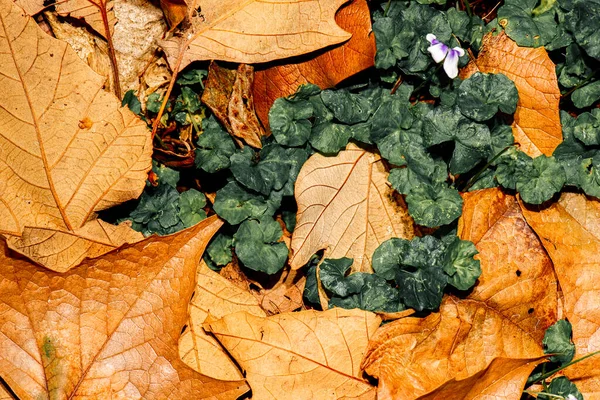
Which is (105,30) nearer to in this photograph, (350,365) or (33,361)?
(33,361)

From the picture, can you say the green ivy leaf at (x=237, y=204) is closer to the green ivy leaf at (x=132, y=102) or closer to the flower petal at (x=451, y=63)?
the green ivy leaf at (x=132, y=102)

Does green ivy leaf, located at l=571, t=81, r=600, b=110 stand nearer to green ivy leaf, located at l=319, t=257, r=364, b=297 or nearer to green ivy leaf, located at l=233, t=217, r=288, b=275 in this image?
green ivy leaf, located at l=319, t=257, r=364, b=297

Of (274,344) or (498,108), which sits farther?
(498,108)

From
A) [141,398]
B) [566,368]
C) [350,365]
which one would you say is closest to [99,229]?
[141,398]

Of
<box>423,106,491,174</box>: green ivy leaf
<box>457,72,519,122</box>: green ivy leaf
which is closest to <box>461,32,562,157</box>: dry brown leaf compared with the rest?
<box>457,72,519,122</box>: green ivy leaf

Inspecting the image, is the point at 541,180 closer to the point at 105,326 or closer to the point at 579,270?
the point at 579,270

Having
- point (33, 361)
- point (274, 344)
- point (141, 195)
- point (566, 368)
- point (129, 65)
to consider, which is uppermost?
point (129, 65)

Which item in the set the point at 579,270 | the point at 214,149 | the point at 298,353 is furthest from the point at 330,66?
the point at 579,270
